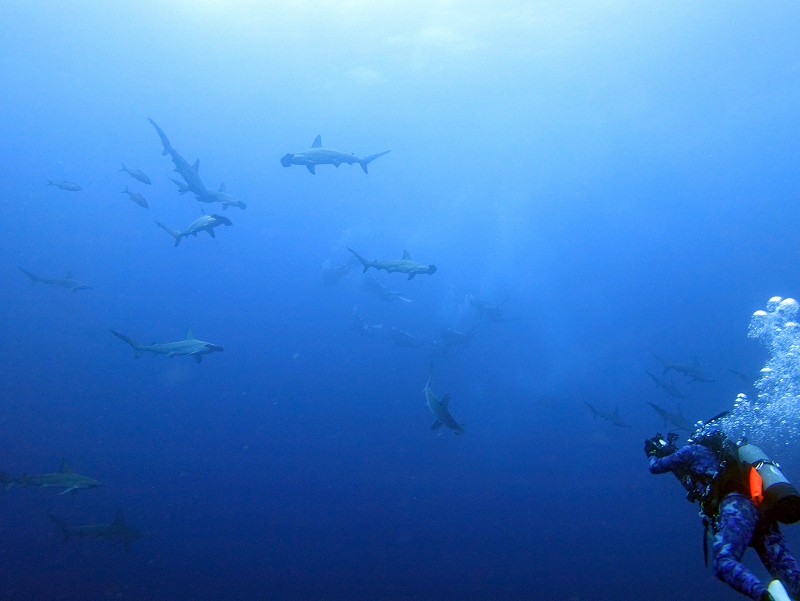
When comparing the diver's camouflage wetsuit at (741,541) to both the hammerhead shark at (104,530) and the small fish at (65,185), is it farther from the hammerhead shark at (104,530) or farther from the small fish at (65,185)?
the small fish at (65,185)

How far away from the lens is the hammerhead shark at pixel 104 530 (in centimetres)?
1131

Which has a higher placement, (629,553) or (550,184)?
(550,184)

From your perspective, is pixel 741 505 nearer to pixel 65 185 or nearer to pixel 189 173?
pixel 189 173

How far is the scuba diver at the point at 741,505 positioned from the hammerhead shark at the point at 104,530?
12748mm

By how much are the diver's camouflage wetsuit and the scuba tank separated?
0.13 meters

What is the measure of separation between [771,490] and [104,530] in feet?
45.3

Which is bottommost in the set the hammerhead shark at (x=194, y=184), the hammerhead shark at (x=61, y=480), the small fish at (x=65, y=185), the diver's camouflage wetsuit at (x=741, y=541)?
the diver's camouflage wetsuit at (x=741, y=541)

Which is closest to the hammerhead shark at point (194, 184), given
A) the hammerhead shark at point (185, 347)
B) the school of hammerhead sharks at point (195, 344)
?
the school of hammerhead sharks at point (195, 344)

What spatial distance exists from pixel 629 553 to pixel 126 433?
71.2 feet

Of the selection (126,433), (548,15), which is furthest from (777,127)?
(126,433)

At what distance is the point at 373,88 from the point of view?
57.5 metres

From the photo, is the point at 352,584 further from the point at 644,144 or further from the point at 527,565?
the point at 644,144

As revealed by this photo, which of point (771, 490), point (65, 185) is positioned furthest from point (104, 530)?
point (771, 490)

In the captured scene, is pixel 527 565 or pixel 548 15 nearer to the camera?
pixel 527 565
